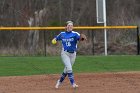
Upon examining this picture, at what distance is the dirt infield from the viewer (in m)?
14.4

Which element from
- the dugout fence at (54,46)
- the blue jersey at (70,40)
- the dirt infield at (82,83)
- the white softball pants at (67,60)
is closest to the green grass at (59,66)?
the dirt infield at (82,83)

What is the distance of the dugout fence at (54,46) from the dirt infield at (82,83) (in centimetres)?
1193

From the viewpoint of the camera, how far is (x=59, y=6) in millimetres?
41250

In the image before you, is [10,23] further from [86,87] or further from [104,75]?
[86,87]

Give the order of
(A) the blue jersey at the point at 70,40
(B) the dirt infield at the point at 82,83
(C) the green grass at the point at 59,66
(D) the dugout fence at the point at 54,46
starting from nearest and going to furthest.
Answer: (B) the dirt infield at the point at 82,83 → (A) the blue jersey at the point at 70,40 → (C) the green grass at the point at 59,66 → (D) the dugout fence at the point at 54,46

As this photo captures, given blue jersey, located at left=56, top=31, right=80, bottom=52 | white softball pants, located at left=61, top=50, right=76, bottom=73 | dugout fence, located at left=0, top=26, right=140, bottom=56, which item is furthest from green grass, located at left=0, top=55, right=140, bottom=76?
dugout fence, located at left=0, top=26, right=140, bottom=56

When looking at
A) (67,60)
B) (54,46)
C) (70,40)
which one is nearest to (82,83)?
(67,60)

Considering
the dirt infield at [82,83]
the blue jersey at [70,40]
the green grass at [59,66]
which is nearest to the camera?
the dirt infield at [82,83]

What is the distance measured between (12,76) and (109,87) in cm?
482

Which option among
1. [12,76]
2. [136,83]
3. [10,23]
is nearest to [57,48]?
[10,23]

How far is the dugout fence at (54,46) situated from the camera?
31.7 metres

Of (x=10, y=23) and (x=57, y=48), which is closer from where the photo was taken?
(x=57, y=48)

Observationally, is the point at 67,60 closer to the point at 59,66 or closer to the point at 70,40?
the point at 70,40

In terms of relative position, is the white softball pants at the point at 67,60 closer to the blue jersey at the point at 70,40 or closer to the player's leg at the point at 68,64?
the player's leg at the point at 68,64
